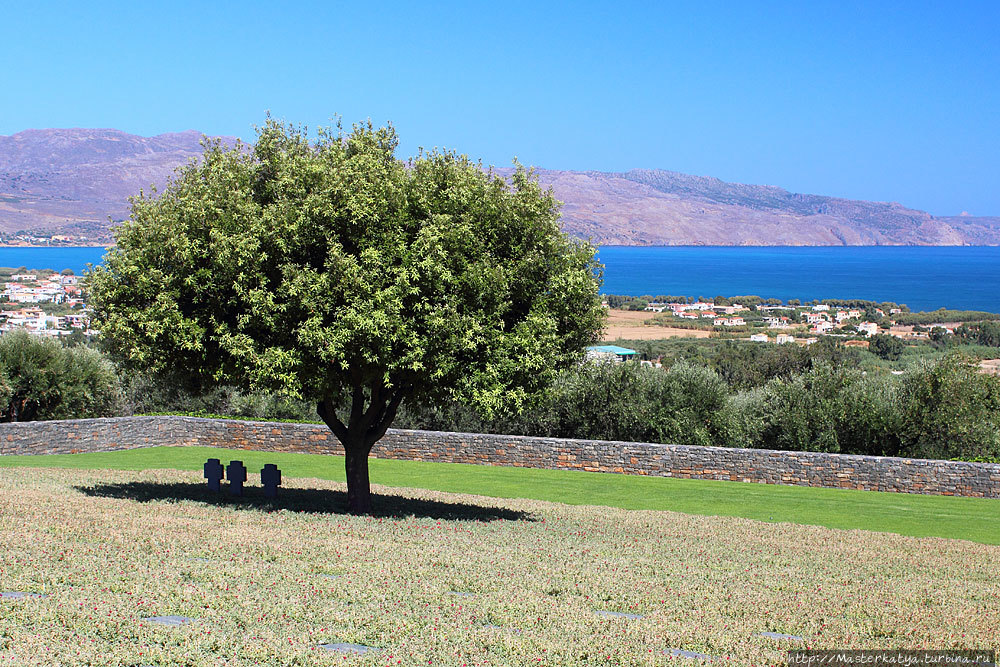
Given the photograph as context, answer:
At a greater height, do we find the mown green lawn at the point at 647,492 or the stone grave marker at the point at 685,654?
the stone grave marker at the point at 685,654

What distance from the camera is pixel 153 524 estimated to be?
14133 millimetres

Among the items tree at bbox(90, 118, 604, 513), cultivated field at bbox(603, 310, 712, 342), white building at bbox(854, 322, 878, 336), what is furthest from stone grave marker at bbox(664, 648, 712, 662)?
white building at bbox(854, 322, 878, 336)

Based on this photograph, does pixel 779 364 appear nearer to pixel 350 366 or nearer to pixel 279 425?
pixel 279 425

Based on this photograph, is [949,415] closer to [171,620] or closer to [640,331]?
[171,620]

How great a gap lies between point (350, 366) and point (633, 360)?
802 inches

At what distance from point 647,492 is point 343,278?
1327 centimetres

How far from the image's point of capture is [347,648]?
26.4 ft

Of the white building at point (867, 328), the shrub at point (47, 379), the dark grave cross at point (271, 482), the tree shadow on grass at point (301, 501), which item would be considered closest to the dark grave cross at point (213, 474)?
the tree shadow on grass at point (301, 501)

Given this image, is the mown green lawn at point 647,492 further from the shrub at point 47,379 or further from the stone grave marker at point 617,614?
the stone grave marker at point 617,614

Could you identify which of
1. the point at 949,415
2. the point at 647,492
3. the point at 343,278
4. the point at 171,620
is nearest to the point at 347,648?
the point at 171,620

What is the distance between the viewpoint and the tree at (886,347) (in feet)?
274

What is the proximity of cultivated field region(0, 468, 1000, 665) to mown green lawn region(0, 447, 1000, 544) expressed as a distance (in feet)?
12.1

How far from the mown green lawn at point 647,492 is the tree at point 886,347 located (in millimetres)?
60740

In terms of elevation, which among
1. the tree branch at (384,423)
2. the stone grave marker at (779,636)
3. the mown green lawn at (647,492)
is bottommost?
the mown green lawn at (647,492)
